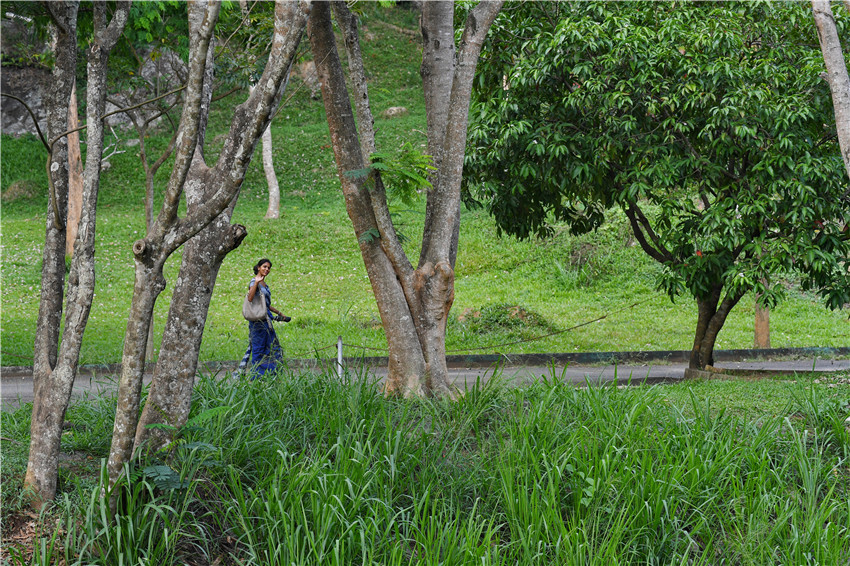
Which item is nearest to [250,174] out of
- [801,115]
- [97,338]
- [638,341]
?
[97,338]

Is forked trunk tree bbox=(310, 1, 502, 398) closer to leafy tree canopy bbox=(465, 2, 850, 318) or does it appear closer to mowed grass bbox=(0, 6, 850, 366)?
leafy tree canopy bbox=(465, 2, 850, 318)

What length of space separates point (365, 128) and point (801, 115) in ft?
14.8

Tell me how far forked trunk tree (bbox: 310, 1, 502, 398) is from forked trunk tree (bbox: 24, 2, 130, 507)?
1810mm

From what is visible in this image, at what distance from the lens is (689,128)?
8562mm

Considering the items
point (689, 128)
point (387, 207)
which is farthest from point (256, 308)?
point (689, 128)

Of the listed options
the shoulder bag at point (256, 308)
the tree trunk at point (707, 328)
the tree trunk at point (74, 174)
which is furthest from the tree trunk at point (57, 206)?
the tree trunk at point (74, 174)

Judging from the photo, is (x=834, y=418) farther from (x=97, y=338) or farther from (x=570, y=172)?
(x=97, y=338)

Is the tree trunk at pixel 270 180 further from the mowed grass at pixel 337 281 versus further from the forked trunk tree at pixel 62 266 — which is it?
the forked trunk tree at pixel 62 266

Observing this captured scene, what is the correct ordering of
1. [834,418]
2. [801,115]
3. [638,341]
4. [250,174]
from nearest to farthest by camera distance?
[834,418], [801,115], [638,341], [250,174]

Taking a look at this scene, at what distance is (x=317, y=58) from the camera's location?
618 centimetres

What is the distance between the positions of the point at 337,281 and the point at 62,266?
44.5 ft

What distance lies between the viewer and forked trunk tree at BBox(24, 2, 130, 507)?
14.0 feet

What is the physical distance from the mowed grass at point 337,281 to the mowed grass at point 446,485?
3504 mm

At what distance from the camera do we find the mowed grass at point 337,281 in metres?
13.5
